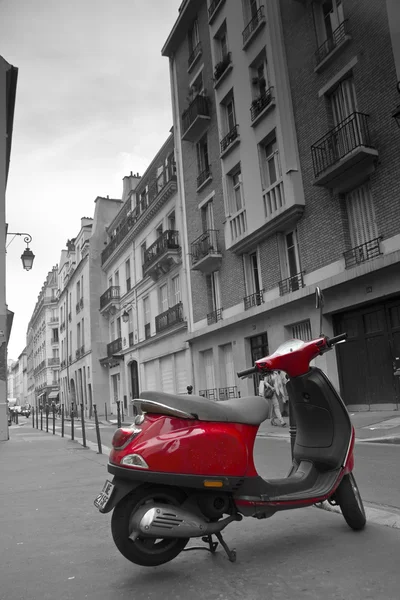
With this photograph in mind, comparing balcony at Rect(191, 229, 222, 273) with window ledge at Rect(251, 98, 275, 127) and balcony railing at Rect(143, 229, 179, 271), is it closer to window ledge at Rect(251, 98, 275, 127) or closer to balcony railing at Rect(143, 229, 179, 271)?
balcony railing at Rect(143, 229, 179, 271)

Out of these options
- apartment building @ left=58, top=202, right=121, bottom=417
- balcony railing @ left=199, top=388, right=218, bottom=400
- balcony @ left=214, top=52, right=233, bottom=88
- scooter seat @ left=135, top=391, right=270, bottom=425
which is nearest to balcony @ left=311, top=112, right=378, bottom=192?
balcony @ left=214, top=52, right=233, bottom=88

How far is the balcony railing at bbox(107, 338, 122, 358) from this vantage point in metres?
36.1

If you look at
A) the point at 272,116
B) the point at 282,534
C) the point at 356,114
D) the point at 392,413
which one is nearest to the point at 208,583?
the point at 282,534

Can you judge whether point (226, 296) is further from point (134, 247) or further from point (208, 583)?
point (208, 583)

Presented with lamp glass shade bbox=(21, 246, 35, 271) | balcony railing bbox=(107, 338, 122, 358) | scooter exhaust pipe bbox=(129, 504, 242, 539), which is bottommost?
scooter exhaust pipe bbox=(129, 504, 242, 539)

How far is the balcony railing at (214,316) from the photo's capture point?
854 inches

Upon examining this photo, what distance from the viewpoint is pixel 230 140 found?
66.9 feet

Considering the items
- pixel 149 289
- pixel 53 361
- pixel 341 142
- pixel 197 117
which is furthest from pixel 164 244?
pixel 53 361

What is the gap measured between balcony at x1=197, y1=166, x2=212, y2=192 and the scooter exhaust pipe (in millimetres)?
20015

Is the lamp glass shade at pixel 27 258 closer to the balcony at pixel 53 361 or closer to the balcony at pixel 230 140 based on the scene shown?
the balcony at pixel 230 140

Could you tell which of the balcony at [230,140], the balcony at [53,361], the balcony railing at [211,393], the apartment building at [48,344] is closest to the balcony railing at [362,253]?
the balcony at [230,140]

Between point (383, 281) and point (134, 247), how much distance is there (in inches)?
854

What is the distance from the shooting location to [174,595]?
288cm

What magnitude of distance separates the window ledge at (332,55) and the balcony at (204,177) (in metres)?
7.29
